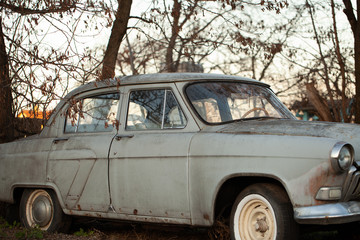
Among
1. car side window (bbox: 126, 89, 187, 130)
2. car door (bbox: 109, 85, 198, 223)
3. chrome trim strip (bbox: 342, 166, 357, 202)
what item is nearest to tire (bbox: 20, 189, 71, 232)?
car door (bbox: 109, 85, 198, 223)

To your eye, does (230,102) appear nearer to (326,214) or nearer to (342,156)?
(342,156)

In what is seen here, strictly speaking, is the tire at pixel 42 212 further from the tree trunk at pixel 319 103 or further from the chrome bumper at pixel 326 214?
the tree trunk at pixel 319 103

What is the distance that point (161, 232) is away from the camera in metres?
6.09

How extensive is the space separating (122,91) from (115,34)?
3810mm

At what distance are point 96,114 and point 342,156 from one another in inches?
118

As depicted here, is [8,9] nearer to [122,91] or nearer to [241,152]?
[122,91]

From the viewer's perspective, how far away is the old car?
4012 millimetres

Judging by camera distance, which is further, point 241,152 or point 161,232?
point 161,232

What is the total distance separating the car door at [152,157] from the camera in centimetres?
479

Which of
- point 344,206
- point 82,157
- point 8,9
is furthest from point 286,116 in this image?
point 8,9

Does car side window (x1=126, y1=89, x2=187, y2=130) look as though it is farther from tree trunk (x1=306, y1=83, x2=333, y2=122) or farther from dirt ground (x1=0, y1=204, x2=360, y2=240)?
tree trunk (x1=306, y1=83, x2=333, y2=122)

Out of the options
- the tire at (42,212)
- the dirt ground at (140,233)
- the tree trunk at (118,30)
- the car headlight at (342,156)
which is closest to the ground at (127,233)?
the dirt ground at (140,233)

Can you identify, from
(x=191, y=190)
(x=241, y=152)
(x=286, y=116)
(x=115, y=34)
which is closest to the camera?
(x=241, y=152)

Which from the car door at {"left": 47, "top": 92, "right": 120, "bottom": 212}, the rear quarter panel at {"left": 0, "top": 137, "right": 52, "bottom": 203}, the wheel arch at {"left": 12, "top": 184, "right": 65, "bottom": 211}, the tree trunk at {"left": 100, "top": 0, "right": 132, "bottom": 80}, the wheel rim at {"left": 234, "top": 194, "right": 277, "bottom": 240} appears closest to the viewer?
the wheel rim at {"left": 234, "top": 194, "right": 277, "bottom": 240}
